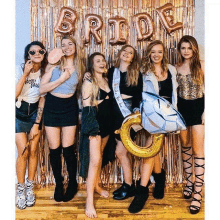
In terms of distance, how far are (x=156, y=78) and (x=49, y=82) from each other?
107 centimetres

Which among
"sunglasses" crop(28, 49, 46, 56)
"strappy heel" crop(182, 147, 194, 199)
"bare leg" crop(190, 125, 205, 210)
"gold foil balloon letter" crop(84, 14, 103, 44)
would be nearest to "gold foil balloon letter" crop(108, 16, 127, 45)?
"gold foil balloon letter" crop(84, 14, 103, 44)

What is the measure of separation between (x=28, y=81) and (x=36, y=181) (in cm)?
114

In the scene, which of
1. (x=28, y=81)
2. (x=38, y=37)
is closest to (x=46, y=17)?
(x=38, y=37)

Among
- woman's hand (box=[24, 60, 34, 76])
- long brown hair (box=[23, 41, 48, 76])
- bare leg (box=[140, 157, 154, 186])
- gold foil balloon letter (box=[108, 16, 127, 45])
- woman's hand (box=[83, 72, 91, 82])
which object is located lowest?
bare leg (box=[140, 157, 154, 186])

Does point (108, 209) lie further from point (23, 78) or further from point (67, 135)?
point (23, 78)

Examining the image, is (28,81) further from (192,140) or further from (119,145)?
(192,140)

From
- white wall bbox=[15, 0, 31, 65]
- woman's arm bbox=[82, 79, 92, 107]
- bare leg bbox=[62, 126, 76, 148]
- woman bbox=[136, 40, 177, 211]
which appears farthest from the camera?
white wall bbox=[15, 0, 31, 65]

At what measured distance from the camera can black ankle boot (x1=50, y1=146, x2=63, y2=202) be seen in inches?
115

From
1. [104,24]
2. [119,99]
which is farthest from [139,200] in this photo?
[104,24]

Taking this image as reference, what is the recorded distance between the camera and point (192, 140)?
288 centimetres

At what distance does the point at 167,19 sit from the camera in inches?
121

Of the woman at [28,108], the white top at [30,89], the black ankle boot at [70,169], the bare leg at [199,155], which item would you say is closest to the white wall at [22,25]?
the woman at [28,108]

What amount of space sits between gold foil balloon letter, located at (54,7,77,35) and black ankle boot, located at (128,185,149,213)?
1784mm

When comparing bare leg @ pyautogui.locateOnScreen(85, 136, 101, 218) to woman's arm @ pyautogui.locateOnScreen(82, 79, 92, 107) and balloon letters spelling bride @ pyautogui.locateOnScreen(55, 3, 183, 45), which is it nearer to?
woman's arm @ pyautogui.locateOnScreen(82, 79, 92, 107)
